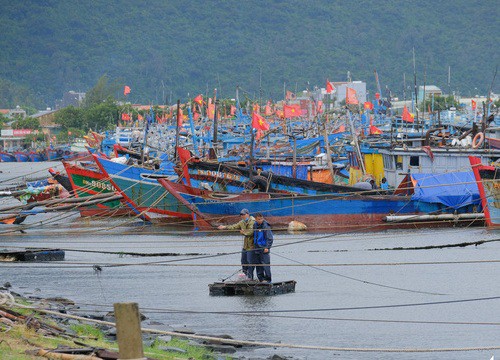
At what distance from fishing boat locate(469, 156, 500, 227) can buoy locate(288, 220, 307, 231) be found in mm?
6846

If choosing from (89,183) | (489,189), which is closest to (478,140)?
(489,189)

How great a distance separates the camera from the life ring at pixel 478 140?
4092cm

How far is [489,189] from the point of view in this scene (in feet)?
120

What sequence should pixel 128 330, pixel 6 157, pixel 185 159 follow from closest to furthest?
pixel 128 330
pixel 185 159
pixel 6 157

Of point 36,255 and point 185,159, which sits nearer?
point 36,255

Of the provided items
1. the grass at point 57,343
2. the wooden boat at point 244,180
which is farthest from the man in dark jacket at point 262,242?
the wooden boat at point 244,180

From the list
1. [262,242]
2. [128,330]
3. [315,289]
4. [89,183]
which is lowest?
[315,289]

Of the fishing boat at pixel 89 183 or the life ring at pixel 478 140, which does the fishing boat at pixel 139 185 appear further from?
the life ring at pixel 478 140

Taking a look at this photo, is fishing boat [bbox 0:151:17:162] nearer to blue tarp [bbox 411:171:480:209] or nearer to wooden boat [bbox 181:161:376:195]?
wooden boat [bbox 181:161:376:195]

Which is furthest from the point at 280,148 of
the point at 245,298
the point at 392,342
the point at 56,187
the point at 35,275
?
the point at 392,342

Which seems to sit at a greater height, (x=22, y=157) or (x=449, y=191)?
(x=449, y=191)

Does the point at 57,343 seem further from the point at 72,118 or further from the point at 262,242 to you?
the point at 72,118

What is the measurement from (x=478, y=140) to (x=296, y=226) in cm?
809

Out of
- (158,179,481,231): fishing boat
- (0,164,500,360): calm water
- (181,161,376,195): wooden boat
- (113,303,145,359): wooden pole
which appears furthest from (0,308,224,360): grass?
(181,161,376,195): wooden boat
